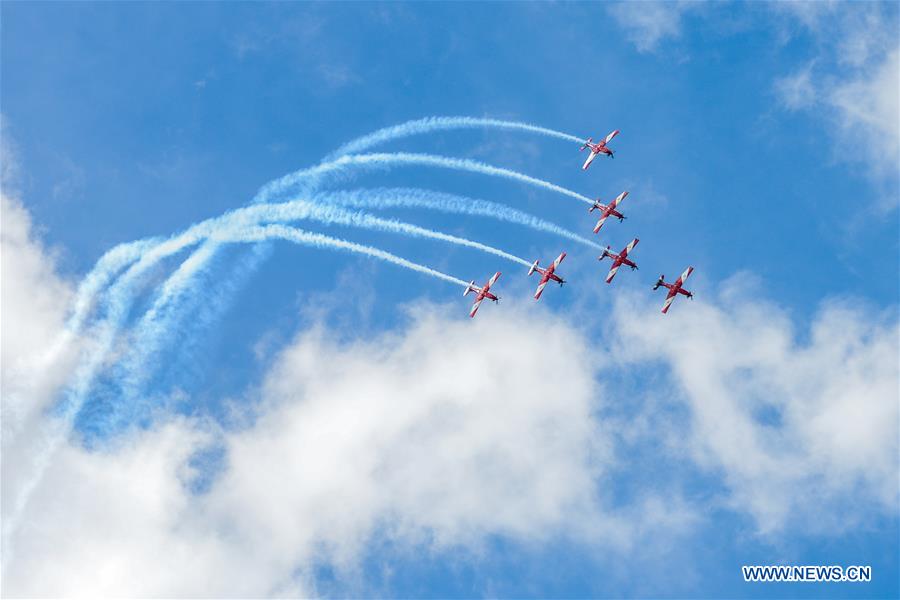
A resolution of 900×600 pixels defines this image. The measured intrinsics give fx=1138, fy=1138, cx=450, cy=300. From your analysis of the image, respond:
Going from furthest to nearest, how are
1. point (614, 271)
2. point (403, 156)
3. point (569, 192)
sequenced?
point (614, 271) → point (569, 192) → point (403, 156)

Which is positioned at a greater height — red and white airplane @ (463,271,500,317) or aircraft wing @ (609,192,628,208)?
aircraft wing @ (609,192,628,208)

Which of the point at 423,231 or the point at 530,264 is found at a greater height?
the point at 530,264

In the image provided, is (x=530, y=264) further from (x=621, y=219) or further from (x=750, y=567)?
(x=750, y=567)

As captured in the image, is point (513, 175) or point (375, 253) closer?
point (375, 253)

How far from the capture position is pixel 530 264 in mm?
105938

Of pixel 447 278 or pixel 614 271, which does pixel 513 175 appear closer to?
pixel 447 278

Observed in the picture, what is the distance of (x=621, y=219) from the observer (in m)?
112

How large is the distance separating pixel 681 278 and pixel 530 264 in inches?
620

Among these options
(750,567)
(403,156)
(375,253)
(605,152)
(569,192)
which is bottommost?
(750,567)

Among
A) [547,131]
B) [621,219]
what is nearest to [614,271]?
[621,219]

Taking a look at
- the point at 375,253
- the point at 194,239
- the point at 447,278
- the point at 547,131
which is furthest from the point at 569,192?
the point at 194,239

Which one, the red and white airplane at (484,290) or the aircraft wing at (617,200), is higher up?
the aircraft wing at (617,200)

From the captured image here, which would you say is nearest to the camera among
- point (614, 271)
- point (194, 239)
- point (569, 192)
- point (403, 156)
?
point (194, 239)

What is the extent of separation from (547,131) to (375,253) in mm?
24999
